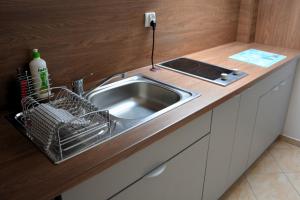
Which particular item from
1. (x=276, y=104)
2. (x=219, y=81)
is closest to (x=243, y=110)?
(x=219, y=81)

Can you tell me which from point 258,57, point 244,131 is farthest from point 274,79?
point 244,131

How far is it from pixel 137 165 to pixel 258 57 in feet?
4.78

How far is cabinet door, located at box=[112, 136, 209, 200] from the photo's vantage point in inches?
43.3

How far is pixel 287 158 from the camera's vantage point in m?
2.41

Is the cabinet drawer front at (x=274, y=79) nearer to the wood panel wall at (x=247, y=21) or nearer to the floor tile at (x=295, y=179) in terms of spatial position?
the wood panel wall at (x=247, y=21)

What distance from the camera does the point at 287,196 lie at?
1992 mm

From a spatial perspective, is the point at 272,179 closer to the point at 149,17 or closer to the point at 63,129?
the point at 149,17

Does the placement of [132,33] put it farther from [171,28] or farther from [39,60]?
[39,60]

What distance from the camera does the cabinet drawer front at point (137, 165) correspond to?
893mm

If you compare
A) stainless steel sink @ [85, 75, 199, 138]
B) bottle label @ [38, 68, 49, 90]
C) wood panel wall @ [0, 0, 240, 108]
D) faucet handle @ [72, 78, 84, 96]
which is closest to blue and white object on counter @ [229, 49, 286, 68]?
wood panel wall @ [0, 0, 240, 108]

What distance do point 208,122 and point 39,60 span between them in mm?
839

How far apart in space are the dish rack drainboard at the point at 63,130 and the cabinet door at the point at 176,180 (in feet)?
0.76

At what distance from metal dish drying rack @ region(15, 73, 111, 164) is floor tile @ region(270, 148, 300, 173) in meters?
1.84

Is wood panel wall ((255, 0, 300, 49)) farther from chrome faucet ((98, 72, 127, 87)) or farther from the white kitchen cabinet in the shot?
chrome faucet ((98, 72, 127, 87))
